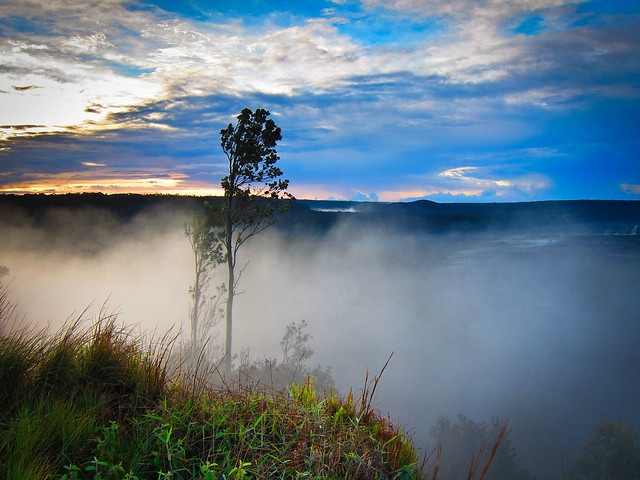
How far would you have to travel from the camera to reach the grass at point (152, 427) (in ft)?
10.6

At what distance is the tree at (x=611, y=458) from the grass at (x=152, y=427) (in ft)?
219

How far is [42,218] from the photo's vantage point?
16512 cm

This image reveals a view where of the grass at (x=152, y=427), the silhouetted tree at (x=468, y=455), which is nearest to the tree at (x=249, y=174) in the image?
the grass at (x=152, y=427)

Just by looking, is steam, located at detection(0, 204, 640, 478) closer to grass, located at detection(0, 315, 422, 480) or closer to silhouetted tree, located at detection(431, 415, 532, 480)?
silhouetted tree, located at detection(431, 415, 532, 480)

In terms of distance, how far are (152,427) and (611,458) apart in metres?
69.6

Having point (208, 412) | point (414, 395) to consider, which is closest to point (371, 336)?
point (414, 395)

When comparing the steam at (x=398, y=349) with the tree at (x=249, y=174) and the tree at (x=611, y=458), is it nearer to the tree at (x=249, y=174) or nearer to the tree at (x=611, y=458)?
the tree at (x=611, y=458)

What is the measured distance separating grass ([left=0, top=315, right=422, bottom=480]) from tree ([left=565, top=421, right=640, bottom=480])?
219 ft

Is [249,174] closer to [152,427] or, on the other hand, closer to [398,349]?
[152,427]

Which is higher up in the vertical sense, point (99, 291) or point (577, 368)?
point (99, 291)

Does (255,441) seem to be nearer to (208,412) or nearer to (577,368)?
(208,412)

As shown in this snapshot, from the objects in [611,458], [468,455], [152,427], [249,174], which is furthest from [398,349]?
[152,427]

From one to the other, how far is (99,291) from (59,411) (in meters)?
152

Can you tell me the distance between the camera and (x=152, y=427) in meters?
3.77
